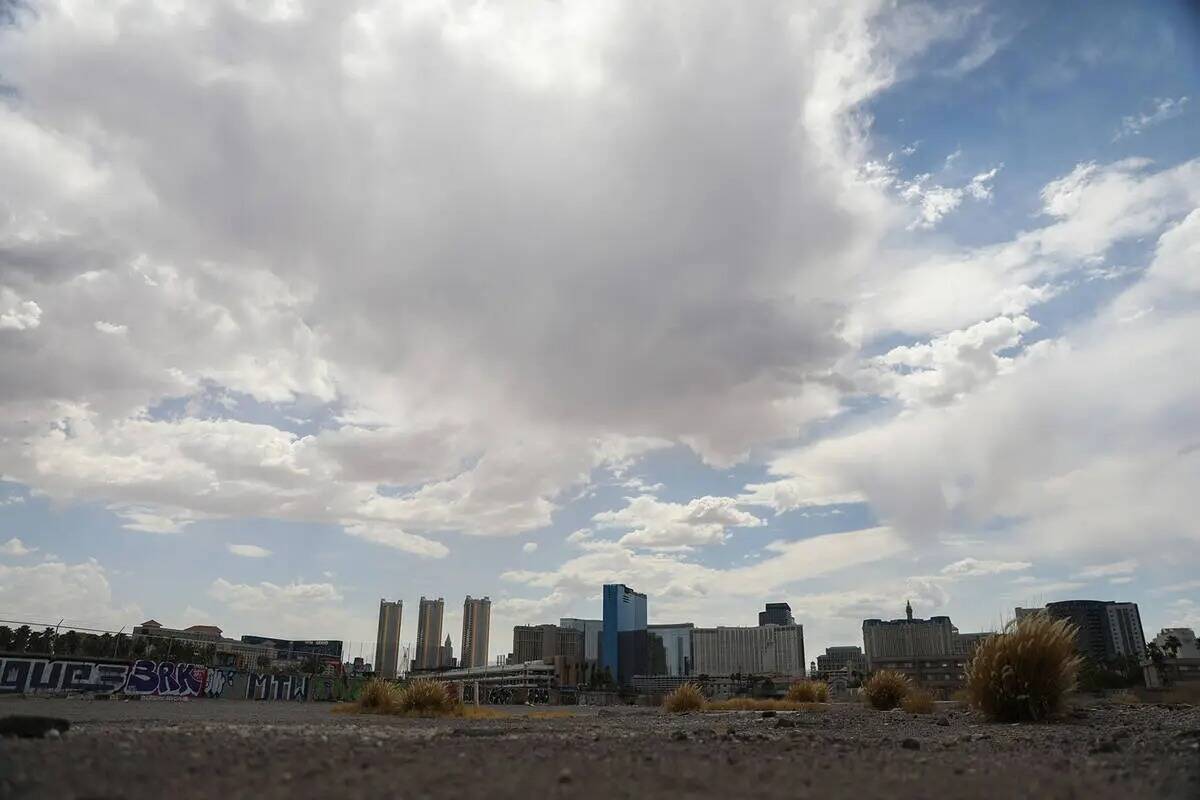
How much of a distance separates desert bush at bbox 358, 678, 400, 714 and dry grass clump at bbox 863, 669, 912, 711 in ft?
50.4

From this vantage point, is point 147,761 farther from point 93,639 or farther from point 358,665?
point 358,665

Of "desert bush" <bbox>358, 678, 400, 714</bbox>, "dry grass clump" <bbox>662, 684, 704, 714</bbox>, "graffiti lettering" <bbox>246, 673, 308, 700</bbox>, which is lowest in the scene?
"graffiti lettering" <bbox>246, 673, 308, 700</bbox>

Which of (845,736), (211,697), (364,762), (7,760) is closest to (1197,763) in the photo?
(845,736)

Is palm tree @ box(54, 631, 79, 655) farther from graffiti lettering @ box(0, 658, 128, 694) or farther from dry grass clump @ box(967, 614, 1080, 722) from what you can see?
dry grass clump @ box(967, 614, 1080, 722)

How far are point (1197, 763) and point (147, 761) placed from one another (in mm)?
9150

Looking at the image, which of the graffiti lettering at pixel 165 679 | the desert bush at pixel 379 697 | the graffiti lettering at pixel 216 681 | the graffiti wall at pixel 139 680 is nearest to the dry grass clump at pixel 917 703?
the desert bush at pixel 379 697

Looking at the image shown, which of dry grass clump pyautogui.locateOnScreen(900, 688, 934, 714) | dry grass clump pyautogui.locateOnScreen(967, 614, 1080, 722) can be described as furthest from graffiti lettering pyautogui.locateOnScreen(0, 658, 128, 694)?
dry grass clump pyautogui.locateOnScreen(967, 614, 1080, 722)

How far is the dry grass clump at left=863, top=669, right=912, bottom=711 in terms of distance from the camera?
81.2 feet

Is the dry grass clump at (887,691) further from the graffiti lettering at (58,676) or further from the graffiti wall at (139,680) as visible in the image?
the graffiti lettering at (58,676)

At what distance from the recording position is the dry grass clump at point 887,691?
24.8 meters

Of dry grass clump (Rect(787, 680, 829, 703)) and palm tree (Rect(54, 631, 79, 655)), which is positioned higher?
palm tree (Rect(54, 631, 79, 655))

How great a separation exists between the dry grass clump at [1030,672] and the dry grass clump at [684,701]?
12.6 meters

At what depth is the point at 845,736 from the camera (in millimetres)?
11625

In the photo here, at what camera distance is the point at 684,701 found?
1028 inches
